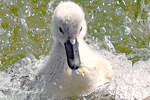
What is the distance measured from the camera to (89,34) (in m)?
4.20

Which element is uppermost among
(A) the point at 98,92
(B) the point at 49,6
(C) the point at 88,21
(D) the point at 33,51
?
(B) the point at 49,6

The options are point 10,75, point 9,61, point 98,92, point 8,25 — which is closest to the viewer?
point 98,92

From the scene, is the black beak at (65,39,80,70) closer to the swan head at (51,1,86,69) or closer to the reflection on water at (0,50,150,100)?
the swan head at (51,1,86,69)

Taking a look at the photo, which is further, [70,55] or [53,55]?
[53,55]

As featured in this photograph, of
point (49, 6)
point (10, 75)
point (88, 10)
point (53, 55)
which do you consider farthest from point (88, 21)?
point (53, 55)

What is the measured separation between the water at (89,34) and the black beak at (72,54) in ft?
3.14

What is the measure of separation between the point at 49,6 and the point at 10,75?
4.64 ft

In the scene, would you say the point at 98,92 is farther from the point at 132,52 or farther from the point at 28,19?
the point at 28,19

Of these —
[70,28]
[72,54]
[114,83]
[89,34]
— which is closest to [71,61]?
[72,54]

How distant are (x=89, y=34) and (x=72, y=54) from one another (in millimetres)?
1835

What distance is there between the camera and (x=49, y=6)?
451cm

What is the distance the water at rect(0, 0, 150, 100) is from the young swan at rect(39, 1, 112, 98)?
1.70ft

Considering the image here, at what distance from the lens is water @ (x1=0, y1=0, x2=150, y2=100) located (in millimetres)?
3539

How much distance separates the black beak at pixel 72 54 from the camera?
7.73 feet
